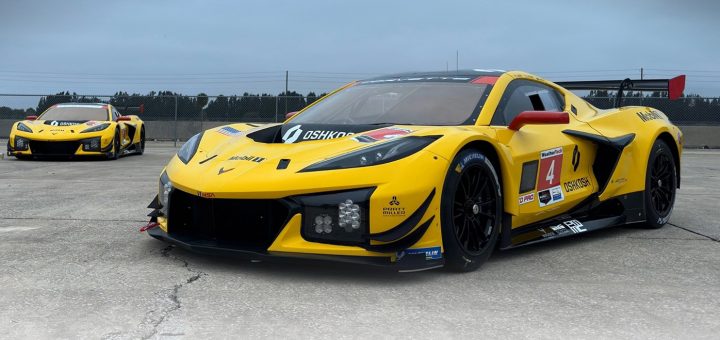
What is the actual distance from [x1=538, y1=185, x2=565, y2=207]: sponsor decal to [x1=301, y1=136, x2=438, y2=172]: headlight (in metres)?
1.11

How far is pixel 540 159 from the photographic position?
434 centimetres

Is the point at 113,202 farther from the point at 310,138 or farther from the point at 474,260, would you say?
the point at 474,260

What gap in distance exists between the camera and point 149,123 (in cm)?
2289

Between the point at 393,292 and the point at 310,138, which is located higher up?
the point at 310,138

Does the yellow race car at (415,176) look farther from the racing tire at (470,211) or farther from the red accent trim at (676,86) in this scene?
the red accent trim at (676,86)

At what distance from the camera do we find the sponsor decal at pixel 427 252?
135 inches

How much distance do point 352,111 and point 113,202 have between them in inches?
117

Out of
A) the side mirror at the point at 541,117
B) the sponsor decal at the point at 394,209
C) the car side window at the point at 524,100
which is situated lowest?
the sponsor decal at the point at 394,209

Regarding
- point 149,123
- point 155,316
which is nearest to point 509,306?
point 155,316

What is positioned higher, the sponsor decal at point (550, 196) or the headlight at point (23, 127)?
the headlight at point (23, 127)

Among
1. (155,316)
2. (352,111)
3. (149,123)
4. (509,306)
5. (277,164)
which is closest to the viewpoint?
(155,316)

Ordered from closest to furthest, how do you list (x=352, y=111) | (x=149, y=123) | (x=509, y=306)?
(x=509, y=306), (x=352, y=111), (x=149, y=123)

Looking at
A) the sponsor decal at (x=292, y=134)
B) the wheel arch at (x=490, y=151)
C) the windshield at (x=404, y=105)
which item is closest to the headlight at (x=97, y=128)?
the windshield at (x=404, y=105)

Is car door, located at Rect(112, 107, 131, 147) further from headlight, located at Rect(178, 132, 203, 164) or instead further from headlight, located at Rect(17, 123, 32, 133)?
headlight, located at Rect(178, 132, 203, 164)
